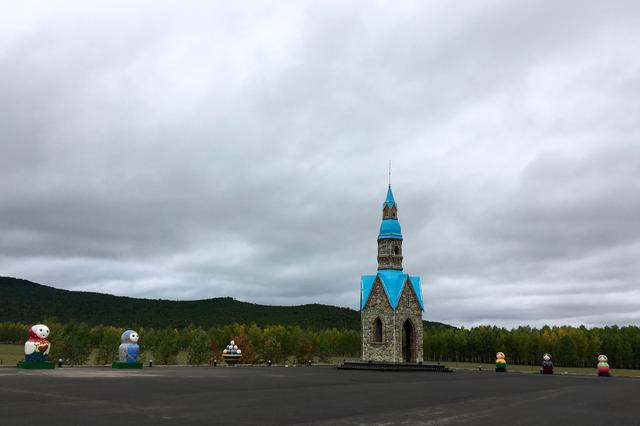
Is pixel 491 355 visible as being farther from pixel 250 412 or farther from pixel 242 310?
pixel 242 310

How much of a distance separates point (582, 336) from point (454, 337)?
2177 cm

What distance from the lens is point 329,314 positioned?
620ft

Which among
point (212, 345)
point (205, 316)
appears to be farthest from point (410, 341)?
point (205, 316)

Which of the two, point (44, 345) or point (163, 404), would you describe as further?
point (44, 345)

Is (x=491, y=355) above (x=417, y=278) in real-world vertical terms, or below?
below

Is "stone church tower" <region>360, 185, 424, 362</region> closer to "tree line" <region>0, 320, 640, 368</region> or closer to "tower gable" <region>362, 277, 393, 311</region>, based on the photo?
"tower gable" <region>362, 277, 393, 311</region>

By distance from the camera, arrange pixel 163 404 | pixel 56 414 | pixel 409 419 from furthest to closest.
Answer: pixel 163 404 < pixel 409 419 < pixel 56 414

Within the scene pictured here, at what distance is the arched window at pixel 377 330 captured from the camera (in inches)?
2207

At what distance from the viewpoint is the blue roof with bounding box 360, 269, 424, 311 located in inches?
2167

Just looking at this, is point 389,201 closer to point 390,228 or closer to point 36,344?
point 390,228

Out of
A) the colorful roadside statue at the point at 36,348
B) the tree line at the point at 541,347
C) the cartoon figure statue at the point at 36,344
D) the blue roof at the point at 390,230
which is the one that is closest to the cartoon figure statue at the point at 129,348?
the colorful roadside statue at the point at 36,348

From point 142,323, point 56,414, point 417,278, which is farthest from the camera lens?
point 142,323

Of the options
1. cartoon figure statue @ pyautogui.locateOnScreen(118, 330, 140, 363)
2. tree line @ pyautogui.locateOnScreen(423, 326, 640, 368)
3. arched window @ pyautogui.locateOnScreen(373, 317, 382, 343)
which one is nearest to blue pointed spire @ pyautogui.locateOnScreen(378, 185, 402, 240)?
arched window @ pyautogui.locateOnScreen(373, 317, 382, 343)

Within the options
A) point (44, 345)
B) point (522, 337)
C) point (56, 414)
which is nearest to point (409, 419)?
point (56, 414)
